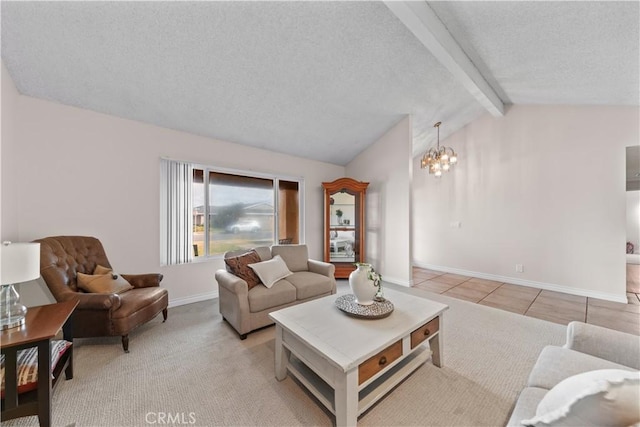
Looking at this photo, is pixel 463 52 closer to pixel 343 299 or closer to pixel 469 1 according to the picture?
pixel 469 1

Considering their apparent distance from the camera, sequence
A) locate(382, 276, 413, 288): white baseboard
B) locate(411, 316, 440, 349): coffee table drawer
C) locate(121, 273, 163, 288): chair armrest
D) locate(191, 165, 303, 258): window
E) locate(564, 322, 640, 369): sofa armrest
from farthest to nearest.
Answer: locate(382, 276, 413, 288): white baseboard, locate(191, 165, 303, 258): window, locate(121, 273, 163, 288): chair armrest, locate(411, 316, 440, 349): coffee table drawer, locate(564, 322, 640, 369): sofa armrest

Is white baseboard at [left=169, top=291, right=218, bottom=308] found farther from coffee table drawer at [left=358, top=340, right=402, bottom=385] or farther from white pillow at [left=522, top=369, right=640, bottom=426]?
white pillow at [left=522, top=369, right=640, bottom=426]

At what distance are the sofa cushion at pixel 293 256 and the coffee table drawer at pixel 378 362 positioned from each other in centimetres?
193

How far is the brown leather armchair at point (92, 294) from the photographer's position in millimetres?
2045

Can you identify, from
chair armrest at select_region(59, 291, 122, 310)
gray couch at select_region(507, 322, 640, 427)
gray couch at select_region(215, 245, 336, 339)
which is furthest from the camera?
gray couch at select_region(215, 245, 336, 339)

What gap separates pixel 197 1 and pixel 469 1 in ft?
6.95

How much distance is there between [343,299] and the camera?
6.66 ft

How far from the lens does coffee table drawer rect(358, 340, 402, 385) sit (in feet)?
4.51

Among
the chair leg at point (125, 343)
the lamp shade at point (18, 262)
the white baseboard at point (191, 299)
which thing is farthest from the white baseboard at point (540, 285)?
the lamp shade at point (18, 262)

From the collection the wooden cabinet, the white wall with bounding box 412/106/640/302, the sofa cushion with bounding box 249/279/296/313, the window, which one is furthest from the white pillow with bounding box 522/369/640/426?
the white wall with bounding box 412/106/640/302

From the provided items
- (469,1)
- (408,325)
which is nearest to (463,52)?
(469,1)

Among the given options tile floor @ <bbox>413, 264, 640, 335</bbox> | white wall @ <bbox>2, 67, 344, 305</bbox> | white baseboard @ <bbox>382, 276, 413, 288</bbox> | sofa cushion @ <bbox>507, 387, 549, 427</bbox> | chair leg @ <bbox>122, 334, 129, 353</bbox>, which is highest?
white wall @ <bbox>2, 67, 344, 305</bbox>

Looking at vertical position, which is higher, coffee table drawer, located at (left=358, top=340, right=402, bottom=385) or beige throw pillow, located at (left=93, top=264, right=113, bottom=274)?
beige throw pillow, located at (left=93, top=264, right=113, bottom=274)

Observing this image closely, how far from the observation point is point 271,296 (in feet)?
8.33
